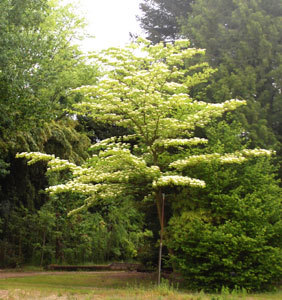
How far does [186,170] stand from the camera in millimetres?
11922

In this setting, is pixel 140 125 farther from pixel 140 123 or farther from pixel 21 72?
pixel 21 72

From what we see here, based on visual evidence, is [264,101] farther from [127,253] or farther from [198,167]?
[127,253]

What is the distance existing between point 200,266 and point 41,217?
9.73 m

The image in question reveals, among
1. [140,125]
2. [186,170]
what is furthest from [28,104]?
[186,170]

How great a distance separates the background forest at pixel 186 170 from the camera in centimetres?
1087

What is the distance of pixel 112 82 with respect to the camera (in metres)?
10.6

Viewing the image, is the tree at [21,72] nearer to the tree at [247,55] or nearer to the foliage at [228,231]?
the foliage at [228,231]

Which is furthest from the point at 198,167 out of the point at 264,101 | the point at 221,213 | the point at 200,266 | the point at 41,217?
the point at 41,217

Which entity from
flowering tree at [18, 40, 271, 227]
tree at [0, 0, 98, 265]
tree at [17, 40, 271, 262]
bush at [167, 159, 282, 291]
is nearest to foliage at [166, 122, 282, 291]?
bush at [167, 159, 282, 291]

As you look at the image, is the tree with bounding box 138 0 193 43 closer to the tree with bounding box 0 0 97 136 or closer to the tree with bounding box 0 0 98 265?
the tree with bounding box 0 0 98 265

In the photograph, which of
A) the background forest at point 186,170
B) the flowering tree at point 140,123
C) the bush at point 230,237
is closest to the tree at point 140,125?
the flowering tree at point 140,123

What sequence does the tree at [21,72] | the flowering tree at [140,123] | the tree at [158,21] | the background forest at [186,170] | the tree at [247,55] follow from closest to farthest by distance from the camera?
the flowering tree at [140,123]
the background forest at [186,170]
the tree at [21,72]
the tree at [247,55]
the tree at [158,21]

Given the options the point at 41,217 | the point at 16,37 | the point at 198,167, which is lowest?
the point at 41,217

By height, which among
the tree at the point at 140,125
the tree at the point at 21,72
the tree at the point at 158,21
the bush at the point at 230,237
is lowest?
the bush at the point at 230,237
